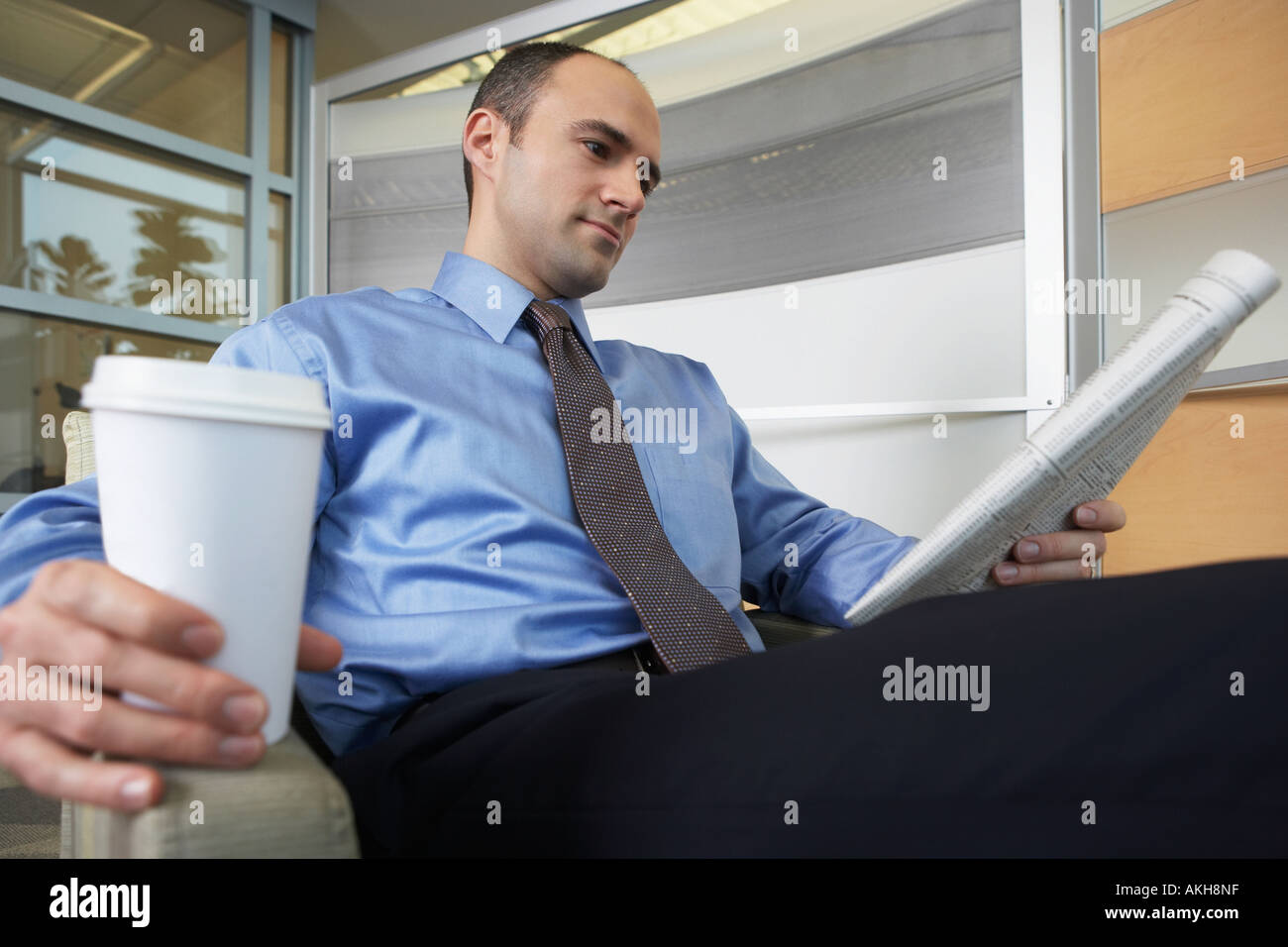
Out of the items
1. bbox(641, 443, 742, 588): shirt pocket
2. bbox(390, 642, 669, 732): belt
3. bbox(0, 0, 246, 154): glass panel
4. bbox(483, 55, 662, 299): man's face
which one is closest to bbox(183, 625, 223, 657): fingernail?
bbox(390, 642, 669, 732): belt

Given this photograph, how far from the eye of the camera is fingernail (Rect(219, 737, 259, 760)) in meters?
0.40

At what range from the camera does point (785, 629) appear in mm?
1107

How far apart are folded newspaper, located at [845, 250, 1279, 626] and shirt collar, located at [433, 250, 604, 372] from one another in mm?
529

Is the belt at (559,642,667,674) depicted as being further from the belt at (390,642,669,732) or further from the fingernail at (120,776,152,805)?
the fingernail at (120,776,152,805)

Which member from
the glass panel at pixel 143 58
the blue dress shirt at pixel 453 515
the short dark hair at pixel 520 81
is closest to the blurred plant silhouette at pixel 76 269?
the glass panel at pixel 143 58

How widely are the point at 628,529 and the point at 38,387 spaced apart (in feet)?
6.74

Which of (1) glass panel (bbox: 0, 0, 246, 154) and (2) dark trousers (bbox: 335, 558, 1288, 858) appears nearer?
(2) dark trousers (bbox: 335, 558, 1288, 858)

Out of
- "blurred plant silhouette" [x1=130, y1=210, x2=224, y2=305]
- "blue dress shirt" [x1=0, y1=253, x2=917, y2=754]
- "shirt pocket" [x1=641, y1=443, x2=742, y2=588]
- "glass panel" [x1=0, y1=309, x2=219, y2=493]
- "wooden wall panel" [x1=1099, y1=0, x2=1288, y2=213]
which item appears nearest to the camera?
"blue dress shirt" [x1=0, y1=253, x2=917, y2=754]

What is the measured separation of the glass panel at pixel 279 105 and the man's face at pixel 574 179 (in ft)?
6.11

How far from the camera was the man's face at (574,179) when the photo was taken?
3.92 ft

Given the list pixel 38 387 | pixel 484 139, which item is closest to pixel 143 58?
pixel 38 387

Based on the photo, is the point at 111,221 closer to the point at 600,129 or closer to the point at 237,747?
the point at 600,129

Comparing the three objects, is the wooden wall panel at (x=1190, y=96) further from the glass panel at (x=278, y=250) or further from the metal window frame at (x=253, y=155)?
the glass panel at (x=278, y=250)

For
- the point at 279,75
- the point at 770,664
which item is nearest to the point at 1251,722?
the point at 770,664
